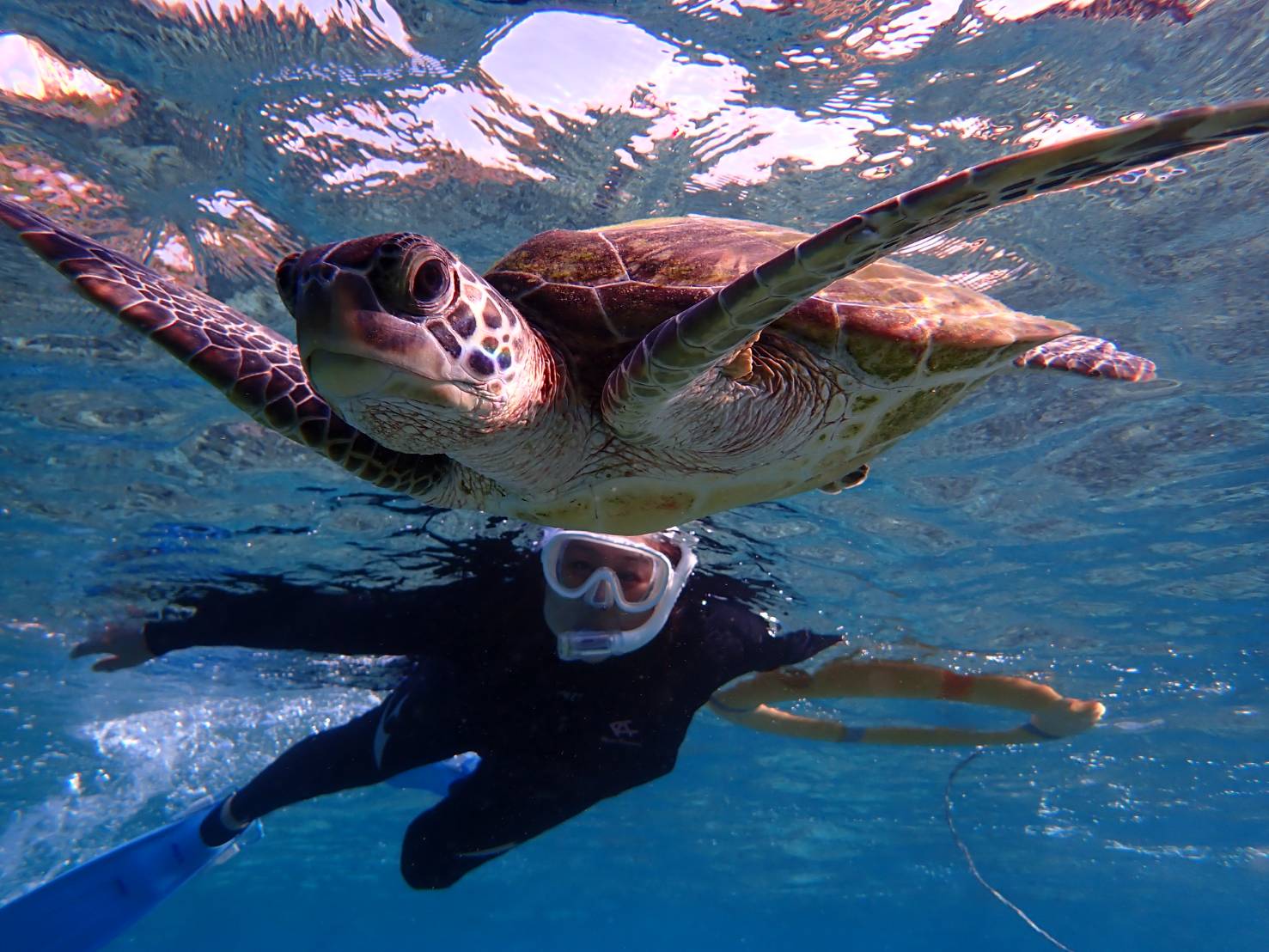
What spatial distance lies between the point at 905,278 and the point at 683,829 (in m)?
26.6

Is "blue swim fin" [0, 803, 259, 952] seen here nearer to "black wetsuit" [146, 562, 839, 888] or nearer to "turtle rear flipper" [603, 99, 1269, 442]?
"black wetsuit" [146, 562, 839, 888]

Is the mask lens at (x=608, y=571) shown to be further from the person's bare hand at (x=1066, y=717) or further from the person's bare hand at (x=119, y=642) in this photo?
the person's bare hand at (x=119, y=642)

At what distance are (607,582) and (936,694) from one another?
4.97 meters

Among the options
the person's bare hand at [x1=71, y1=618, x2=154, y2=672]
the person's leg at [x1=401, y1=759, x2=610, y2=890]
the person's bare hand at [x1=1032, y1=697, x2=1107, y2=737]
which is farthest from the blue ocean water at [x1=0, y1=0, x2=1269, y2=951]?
the person's leg at [x1=401, y1=759, x2=610, y2=890]

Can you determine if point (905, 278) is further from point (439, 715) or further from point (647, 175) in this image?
point (439, 715)

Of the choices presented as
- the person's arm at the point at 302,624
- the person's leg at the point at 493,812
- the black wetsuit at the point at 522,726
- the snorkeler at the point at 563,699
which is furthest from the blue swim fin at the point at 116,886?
the person's leg at the point at 493,812

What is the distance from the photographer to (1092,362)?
12.7ft

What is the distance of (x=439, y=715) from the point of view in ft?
22.4

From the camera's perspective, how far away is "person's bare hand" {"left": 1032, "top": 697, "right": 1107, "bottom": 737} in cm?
727

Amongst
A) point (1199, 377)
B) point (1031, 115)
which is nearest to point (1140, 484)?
point (1199, 377)

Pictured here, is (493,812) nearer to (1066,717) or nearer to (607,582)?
(607,582)

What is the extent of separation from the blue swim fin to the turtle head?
30.6 feet

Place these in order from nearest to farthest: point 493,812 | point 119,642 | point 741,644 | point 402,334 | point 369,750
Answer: point 402,334
point 493,812
point 741,644
point 369,750
point 119,642

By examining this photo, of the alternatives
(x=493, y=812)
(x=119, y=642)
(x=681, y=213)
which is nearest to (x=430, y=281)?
(x=681, y=213)
